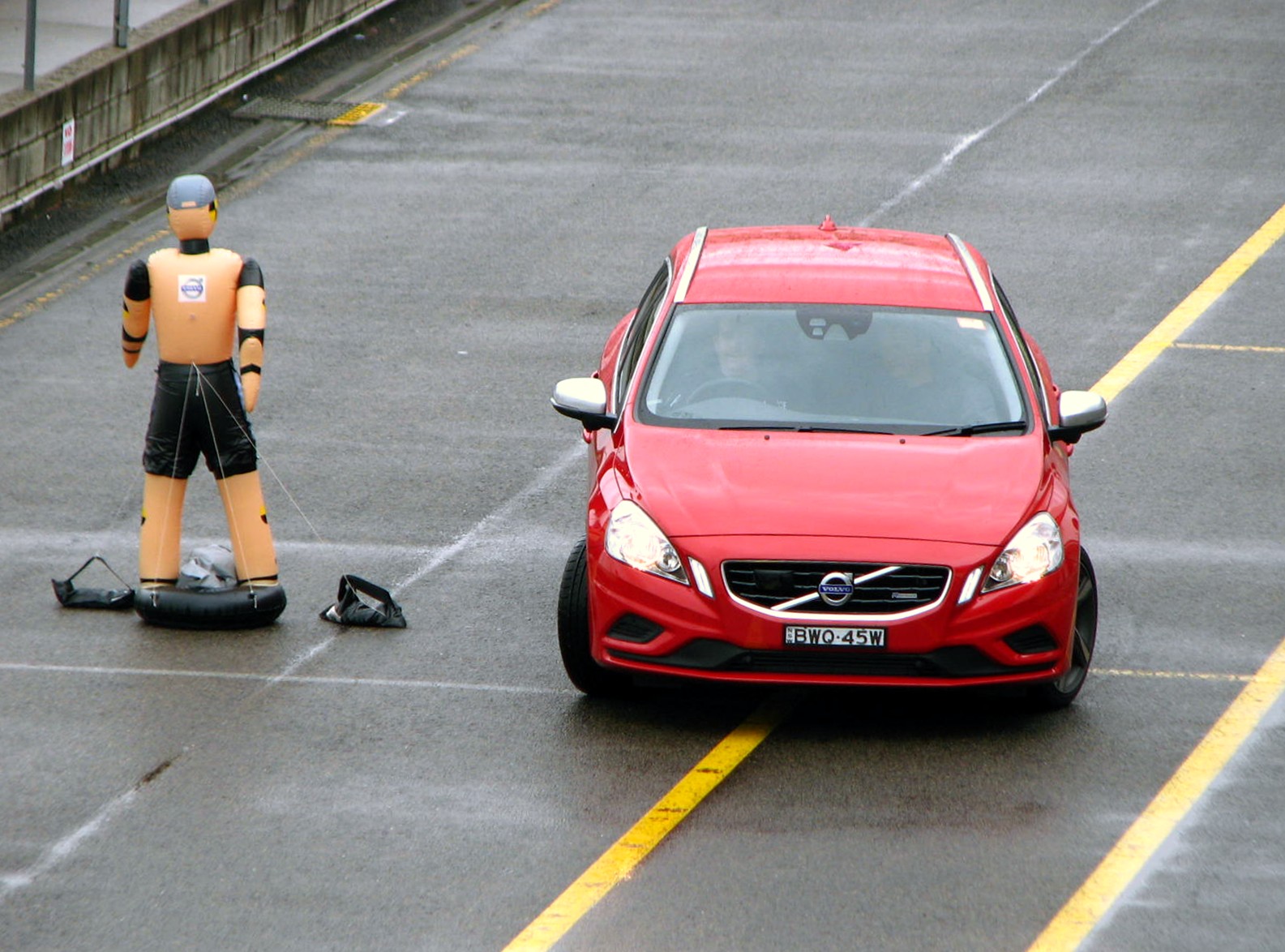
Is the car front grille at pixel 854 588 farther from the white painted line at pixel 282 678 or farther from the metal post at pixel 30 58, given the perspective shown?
the metal post at pixel 30 58

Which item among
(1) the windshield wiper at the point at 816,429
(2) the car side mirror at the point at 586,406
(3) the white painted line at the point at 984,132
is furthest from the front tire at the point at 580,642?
(3) the white painted line at the point at 984,132

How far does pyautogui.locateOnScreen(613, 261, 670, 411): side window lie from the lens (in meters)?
8.45

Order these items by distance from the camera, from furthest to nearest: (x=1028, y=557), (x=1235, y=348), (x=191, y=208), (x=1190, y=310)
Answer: (x=1190, y=310) < (x=1235, y=348) < (x=191, y=208) < (x=1028, y=557)

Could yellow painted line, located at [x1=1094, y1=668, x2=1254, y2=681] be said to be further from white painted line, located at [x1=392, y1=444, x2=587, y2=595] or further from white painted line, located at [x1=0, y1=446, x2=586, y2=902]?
white painted line, located at [x1=392, y1=444, x2=587, y2=595]

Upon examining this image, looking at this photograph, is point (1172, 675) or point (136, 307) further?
point (136, 307)

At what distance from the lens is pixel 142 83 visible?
1684 centimetres

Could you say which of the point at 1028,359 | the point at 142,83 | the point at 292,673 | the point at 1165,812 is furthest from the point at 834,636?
the point at 142,83

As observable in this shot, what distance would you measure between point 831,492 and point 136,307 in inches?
125

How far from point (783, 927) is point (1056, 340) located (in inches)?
294

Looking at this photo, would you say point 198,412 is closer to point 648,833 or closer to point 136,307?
point 136,307

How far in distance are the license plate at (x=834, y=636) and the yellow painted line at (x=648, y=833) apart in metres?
0.51

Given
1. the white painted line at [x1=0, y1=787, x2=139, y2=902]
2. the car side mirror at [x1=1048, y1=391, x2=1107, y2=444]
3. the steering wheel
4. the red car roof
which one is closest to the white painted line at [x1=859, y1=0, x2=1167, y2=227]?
the red car roof

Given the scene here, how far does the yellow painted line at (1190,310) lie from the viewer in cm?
1209

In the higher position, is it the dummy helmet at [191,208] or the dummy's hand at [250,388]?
the dummy helmet at [191,208]
